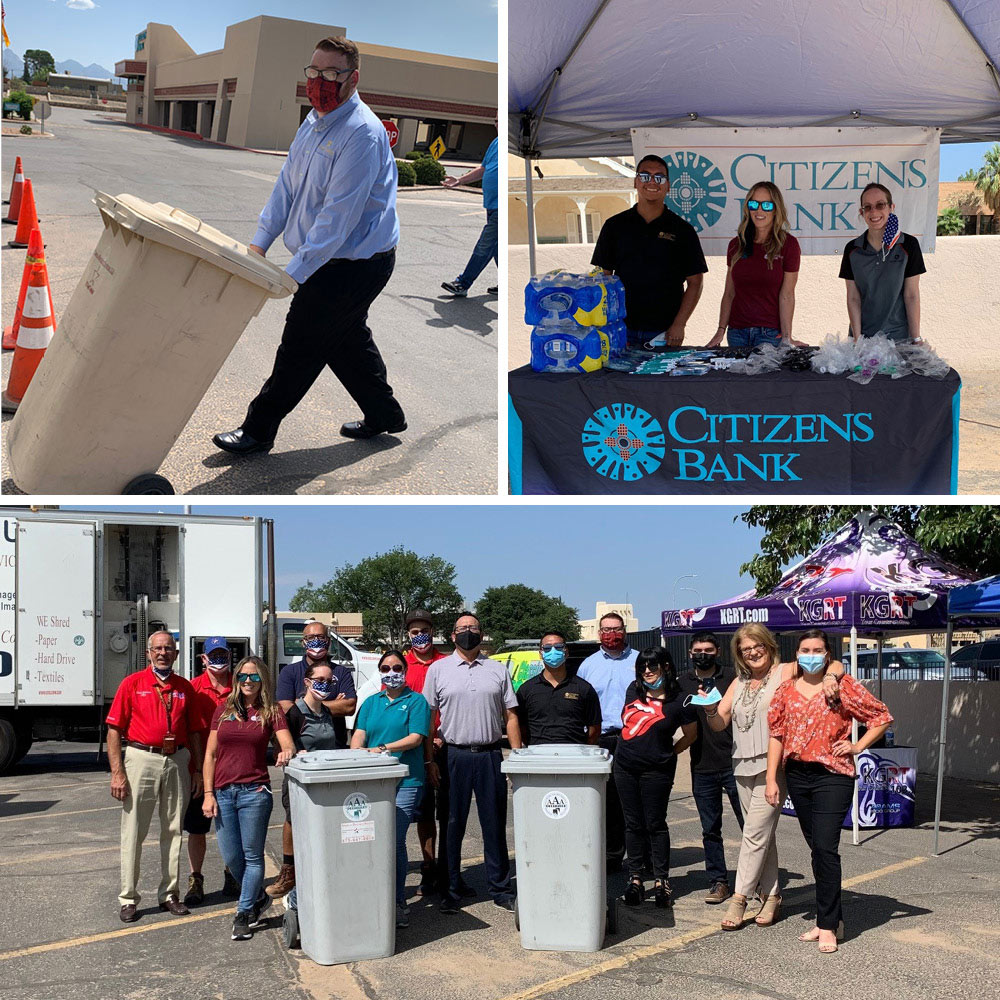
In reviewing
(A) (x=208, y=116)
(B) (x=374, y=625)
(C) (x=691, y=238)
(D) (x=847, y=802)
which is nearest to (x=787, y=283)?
(C) (x=691, y=238)

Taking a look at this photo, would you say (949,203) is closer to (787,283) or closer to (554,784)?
(787,283)

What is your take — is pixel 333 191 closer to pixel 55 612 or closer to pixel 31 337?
pixel 31 337

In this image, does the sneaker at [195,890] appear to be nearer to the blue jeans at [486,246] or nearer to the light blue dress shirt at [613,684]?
the light blue dress shirt at [613,684]

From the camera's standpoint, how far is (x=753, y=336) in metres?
7.64

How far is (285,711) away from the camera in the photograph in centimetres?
569

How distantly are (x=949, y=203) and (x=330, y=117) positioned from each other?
53909mm

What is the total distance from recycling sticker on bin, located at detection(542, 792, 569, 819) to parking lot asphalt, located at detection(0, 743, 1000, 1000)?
609 mm

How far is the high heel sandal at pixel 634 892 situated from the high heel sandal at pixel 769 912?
24.1 inches

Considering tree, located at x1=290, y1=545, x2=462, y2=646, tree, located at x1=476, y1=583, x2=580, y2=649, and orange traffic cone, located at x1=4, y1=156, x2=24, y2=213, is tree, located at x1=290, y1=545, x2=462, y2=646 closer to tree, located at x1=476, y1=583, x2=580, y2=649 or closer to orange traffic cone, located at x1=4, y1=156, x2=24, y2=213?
tree, located at x1=476, y1=583, x2=580, y2=649

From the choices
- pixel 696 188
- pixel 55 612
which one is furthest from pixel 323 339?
pixel 55 612

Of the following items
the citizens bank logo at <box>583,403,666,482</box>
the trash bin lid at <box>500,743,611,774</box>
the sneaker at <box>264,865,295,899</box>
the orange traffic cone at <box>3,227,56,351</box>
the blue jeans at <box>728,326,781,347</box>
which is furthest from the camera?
the orange traffic cone at <box>3,227,56,351</box>

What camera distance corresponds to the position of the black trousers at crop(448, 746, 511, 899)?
18.1ft

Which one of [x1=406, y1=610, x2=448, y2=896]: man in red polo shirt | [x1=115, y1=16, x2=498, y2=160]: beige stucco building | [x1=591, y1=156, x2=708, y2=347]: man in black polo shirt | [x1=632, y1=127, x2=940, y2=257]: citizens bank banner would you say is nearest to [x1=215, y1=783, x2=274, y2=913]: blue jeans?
[x1=406, y1=610, x2=448, y2=896]: man in red polo shirt

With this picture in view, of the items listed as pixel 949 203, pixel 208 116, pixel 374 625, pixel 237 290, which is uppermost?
pixel 949 203
